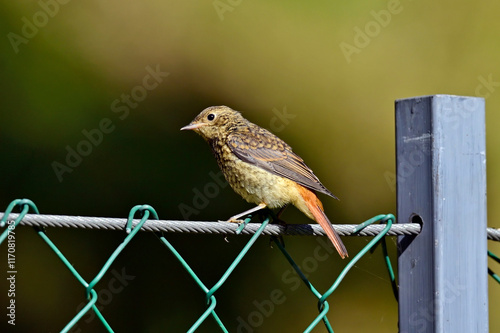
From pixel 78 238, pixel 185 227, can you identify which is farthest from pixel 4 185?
pixel 185 227

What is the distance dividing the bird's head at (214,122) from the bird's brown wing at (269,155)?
0.55 feet

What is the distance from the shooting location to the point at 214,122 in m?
3.98

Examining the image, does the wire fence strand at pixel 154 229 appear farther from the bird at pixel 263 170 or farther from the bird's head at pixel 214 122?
the bird's head at pixel 214 122

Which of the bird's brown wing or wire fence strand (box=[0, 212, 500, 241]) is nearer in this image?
wire fence strand (box=[0, 212, 500, 241])

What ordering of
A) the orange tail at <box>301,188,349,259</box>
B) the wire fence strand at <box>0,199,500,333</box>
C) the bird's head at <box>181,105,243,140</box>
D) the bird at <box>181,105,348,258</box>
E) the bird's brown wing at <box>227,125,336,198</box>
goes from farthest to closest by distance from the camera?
the bird's head at <box>181,105,243,140</box> < the bird's brown wing at <box>227,125,336,198</box> < the bird at <box>181,105,348,258</box> < the orange tail at <box>301,188,349,259</box> < the wire fence strand at <box>0,199,500,333</box>

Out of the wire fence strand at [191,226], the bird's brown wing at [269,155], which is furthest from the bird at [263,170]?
the wire fence strand at [191,226]

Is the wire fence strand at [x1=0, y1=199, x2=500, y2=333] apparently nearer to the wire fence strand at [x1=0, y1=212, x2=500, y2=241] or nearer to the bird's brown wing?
the wire fence strand at [x1=0, y1=212, x2=500, y2=241]

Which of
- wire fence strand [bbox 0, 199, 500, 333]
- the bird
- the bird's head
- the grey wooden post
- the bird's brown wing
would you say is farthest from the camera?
the bird's head

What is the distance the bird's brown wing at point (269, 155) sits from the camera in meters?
3.27

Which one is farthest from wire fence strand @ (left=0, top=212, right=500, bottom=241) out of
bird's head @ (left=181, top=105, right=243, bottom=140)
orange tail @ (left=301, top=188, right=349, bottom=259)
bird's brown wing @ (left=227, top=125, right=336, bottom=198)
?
bird's head @ (left=181, top=105, right=243, bottom=140)

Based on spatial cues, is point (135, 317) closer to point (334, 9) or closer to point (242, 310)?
point (242, 310)

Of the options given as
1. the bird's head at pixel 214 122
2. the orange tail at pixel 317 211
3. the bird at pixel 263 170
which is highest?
the bird's head at pixel 214 122

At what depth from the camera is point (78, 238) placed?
16.3ft

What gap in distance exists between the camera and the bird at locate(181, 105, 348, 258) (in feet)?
10.4
